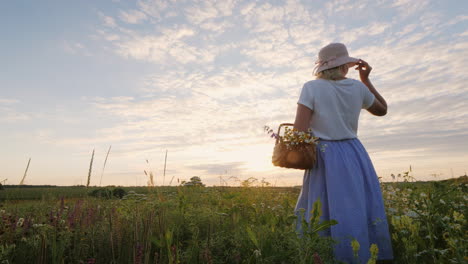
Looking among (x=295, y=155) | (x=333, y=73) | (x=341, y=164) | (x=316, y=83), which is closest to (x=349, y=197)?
(x=341, y=164)

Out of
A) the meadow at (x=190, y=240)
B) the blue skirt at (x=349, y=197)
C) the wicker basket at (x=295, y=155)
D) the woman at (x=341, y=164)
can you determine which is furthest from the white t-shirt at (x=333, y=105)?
the meadow at (x=190, y=240)

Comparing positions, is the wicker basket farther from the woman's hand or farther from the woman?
the woman's hand

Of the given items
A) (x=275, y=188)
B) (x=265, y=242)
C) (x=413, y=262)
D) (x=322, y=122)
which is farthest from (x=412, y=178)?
(x=275, y=188)

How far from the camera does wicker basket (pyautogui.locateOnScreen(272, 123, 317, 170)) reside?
324 centimetres

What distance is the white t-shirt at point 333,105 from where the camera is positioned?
3355 millimetres

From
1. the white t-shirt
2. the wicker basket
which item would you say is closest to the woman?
the white t-shirt

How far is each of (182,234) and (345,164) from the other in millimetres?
1945

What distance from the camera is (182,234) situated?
3.82 metres

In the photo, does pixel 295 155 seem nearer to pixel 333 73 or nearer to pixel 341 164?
pixel 341 164

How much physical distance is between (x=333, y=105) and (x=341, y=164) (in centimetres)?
60

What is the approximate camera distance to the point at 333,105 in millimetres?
3395

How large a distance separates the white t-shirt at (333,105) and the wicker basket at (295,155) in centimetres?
26

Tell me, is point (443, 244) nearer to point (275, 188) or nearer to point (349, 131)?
point (349, 131)

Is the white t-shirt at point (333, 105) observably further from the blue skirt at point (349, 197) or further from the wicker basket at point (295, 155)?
the wicker basket at point (295, 155)
